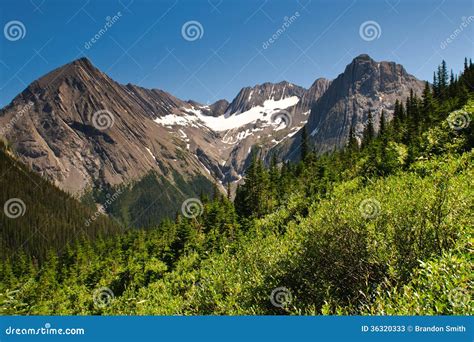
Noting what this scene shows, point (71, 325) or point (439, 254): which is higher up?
point (439, 254)

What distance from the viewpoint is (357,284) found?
11.4 meters

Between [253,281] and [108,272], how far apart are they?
56.6 meters

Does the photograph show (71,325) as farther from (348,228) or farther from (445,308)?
(445,308)

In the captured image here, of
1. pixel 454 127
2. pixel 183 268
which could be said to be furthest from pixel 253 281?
pixel 183 268

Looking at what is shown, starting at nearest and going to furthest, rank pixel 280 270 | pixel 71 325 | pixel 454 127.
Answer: pixel 71 325 < pixel 280 270 < pixel 454 127

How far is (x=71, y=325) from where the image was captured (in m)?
9.80

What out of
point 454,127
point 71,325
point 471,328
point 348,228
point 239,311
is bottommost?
point 71,325

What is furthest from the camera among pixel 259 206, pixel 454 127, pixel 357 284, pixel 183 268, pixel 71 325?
pixel 259 206

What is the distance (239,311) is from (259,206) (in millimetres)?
60797

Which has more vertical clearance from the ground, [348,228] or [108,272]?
[348,228]

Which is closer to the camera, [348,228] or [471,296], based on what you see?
[471,296]

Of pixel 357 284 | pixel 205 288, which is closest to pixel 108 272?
pixel 205 288

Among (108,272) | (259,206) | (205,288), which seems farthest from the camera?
(259,206)

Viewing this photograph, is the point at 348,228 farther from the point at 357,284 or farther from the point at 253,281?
the point at 253,281
